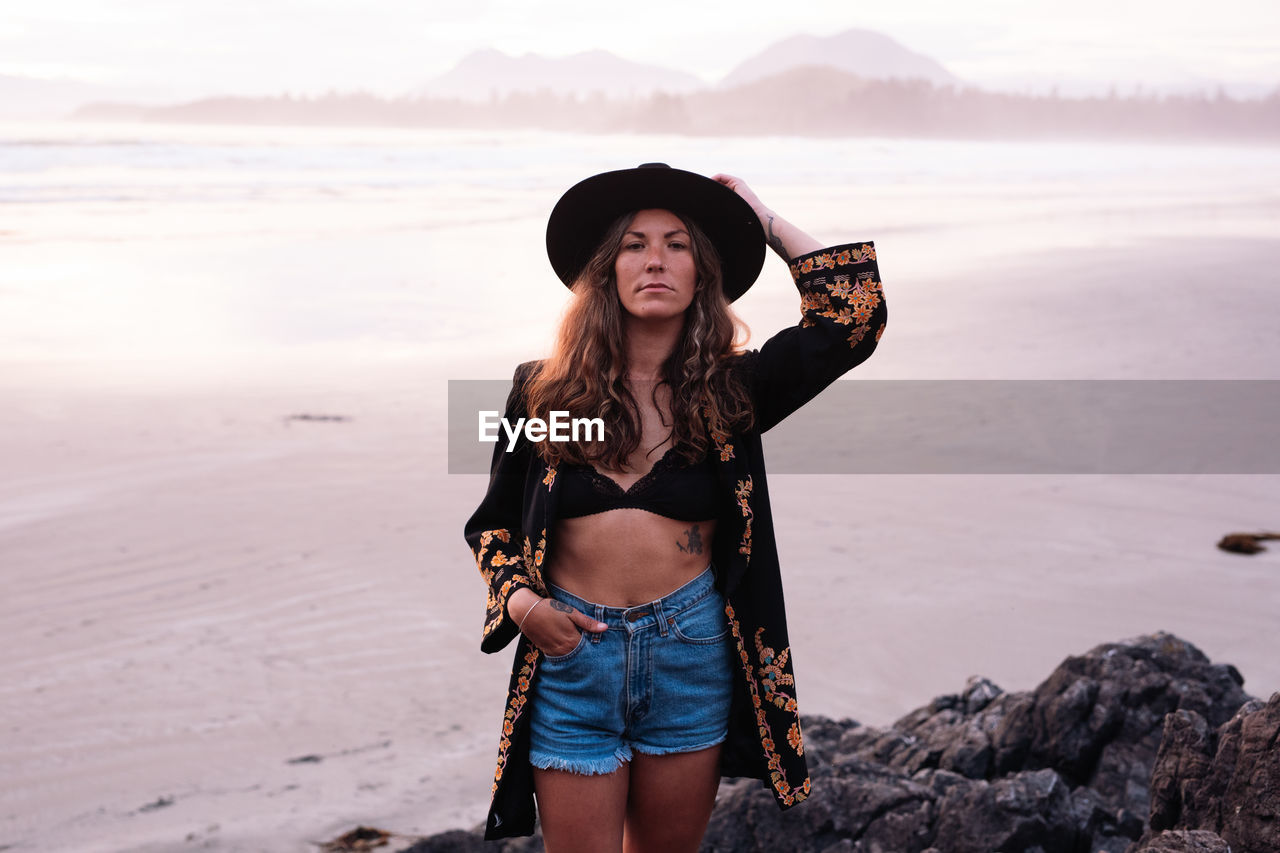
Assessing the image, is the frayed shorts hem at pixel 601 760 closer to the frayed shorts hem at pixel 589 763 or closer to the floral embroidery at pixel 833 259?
the frayed shorts hem at pixel 589 763

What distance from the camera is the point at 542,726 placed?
271cm

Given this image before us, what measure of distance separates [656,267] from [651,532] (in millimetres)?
573

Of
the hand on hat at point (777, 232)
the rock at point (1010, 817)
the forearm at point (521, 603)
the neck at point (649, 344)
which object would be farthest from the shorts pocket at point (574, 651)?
the rock at point (1010, 817)

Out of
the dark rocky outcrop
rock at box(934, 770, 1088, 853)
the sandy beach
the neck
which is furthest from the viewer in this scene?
the sandy beach

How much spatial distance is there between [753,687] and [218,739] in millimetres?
3288

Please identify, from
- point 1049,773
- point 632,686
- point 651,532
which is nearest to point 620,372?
point 651,532

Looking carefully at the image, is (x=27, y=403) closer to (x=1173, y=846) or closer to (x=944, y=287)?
(x=1173, y=846)

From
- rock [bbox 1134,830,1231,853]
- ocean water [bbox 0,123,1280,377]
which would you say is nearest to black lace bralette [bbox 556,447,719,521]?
rock [bbox 1134,830,1231,853]

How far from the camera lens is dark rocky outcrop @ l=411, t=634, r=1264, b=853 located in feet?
11.0

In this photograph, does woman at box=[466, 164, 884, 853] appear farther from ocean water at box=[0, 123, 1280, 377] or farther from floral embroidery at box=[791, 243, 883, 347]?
ocean water at box=[0, 123, 1280, 377]

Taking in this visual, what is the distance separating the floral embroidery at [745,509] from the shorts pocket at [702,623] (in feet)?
0.40

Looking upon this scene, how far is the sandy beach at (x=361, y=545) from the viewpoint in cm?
516

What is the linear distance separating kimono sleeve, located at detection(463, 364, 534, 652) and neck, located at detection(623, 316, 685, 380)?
26cm

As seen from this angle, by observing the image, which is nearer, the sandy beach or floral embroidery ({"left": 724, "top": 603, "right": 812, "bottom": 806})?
floral embroidery ({"left": 724, "top": 603, "right": 812, "bottom": 806})
